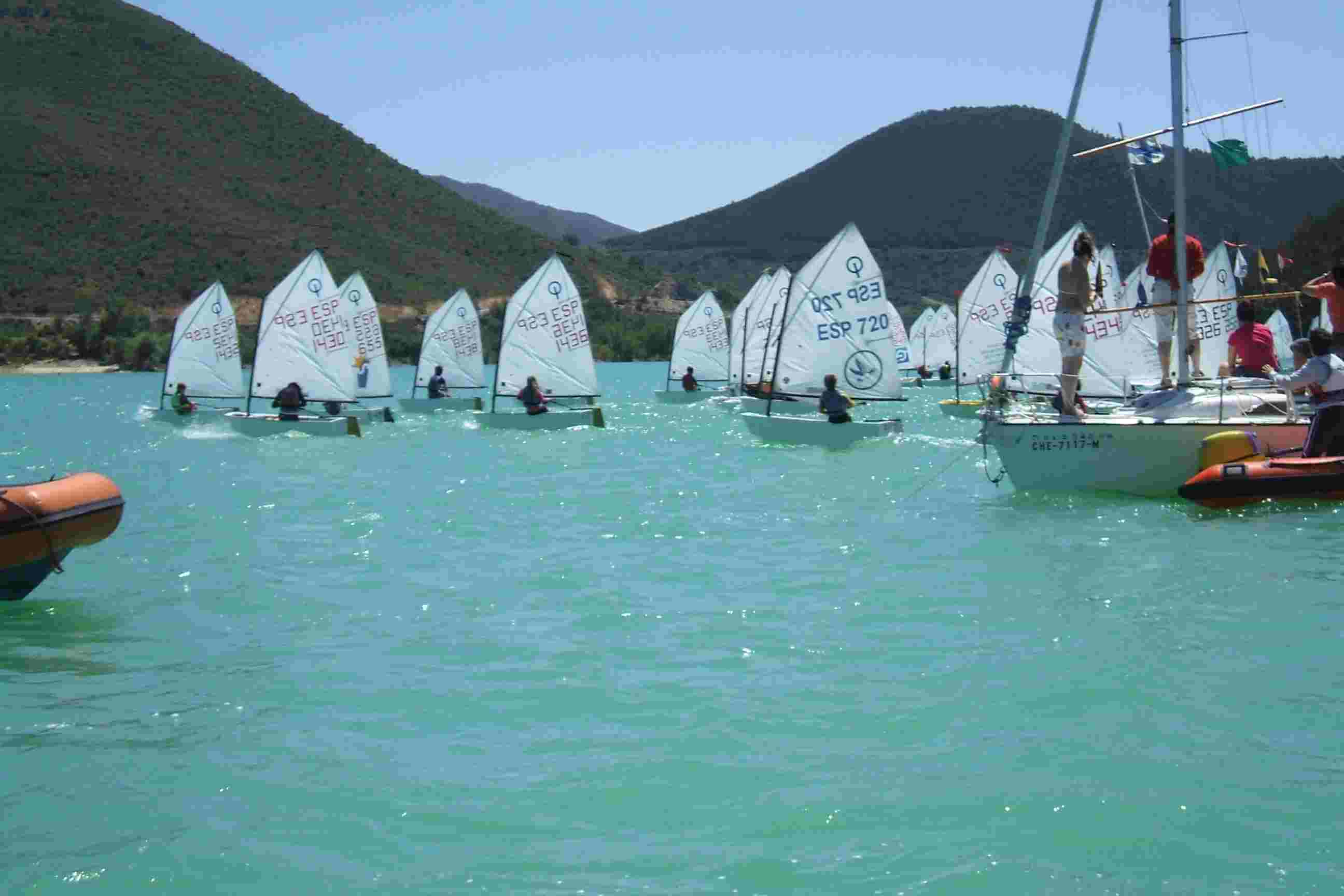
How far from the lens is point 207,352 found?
3853cm

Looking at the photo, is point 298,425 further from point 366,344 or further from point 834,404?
point 834,404

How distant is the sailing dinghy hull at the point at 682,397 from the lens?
158ft

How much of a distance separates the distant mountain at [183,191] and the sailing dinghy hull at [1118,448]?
78916 millimetres

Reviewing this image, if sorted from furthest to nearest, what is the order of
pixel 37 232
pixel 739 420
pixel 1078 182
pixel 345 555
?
pixel 1078 182 → pixel 37 232 → pixel 739 420 → pixel 345 555

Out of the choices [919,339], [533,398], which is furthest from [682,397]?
[919,339]

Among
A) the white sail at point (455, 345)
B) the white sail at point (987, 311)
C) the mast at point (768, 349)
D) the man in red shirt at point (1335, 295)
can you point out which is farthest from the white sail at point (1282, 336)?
the man in red shirt at point (1335, 295)

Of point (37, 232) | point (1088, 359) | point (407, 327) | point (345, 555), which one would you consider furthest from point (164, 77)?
point (345, 555)

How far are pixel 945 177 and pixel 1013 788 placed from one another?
Result: 182 m

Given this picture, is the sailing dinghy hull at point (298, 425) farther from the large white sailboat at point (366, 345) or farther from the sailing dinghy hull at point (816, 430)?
the sailing dinghy hull at point (816, 430)

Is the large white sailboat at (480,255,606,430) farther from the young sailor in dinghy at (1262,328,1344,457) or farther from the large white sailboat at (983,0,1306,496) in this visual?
the young sailor in dinghy at (1262,328,1344,457)

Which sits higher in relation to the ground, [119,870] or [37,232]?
[37,232]

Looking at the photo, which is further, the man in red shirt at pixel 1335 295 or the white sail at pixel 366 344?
the white sail at pixel 366 344

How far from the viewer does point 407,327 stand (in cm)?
9756

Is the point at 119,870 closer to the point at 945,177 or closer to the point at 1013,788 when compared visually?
the point at 1013,788
